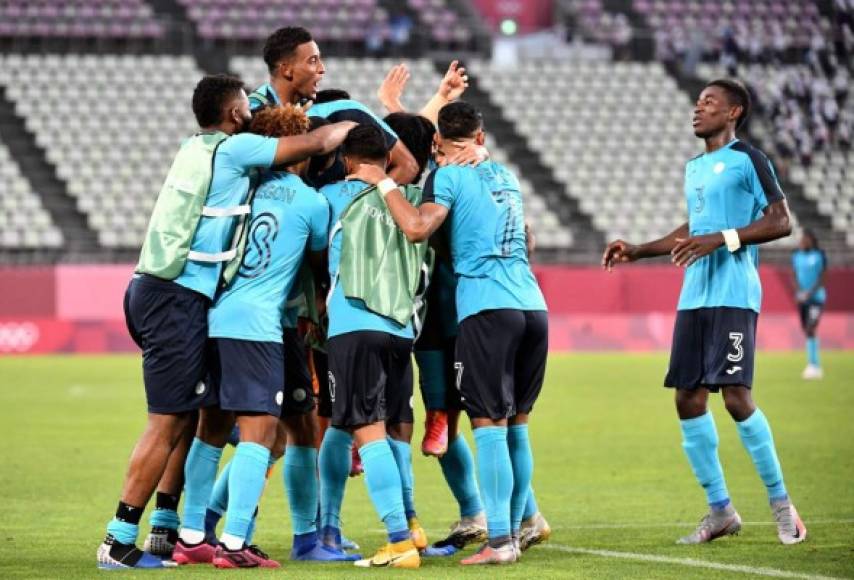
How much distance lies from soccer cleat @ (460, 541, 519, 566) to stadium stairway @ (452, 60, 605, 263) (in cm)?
2369

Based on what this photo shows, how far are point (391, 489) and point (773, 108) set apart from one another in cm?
3019

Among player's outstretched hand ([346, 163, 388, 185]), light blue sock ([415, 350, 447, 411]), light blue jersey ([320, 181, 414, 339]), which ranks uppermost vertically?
player's outstretched hand ([346, 163, 388, 185])

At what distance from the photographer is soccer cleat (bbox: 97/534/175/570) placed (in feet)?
25.5

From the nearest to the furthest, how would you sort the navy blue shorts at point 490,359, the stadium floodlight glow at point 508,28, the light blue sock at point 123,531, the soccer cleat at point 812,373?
the light blue sock at point 123,531 < the navy blue shorts at point 490,359 < the soccer cleat at point 812,373 < the stadium floodlight glow at point 508,28

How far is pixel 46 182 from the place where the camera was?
32062 millimetres

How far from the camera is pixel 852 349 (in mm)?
29656

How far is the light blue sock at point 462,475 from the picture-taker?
347 inches

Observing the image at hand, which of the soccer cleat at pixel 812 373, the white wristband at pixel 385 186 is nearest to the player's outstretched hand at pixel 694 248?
the white wristband at pixel 385 186

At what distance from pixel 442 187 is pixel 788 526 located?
2.69 meters

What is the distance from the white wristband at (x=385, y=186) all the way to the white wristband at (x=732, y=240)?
2.00m

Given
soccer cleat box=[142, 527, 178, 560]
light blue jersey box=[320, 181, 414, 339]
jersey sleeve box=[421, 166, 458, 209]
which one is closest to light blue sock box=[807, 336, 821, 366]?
jersey sleeve box=[421, 166, 458, 209]

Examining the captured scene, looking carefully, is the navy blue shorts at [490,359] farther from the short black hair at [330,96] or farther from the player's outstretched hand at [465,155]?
the short black hair at [330,96]

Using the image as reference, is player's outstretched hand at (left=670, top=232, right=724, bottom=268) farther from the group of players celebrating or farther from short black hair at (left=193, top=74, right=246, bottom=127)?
short black hair at (left=193, top=74, right=246, bottom=127)

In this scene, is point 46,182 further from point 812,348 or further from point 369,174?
point 369,174
